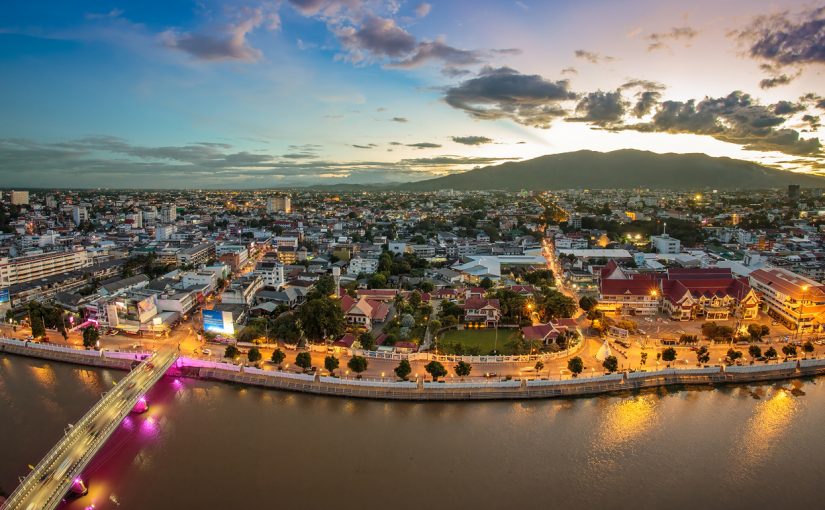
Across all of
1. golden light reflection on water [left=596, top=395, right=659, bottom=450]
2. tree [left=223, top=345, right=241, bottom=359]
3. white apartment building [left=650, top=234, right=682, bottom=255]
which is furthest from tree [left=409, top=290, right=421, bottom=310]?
white apartment building [left=650, top=234, right=682, bottom=255]

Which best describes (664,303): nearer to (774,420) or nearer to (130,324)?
(774,420)

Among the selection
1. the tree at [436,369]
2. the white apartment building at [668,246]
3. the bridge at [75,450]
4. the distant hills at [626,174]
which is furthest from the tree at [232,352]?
the distant hills at [626,174]

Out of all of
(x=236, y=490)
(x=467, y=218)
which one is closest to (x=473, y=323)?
(x=236, y=490)

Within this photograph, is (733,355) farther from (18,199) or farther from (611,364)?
(18,199)

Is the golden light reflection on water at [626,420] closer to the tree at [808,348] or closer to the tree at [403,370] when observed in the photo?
the tree at [403,370]

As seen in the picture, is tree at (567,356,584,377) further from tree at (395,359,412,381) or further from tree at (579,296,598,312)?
tree at (579,296,598,312)

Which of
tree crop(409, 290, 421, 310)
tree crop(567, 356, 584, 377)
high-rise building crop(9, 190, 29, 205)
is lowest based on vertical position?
tree crop(567, 356, 584, 377)
